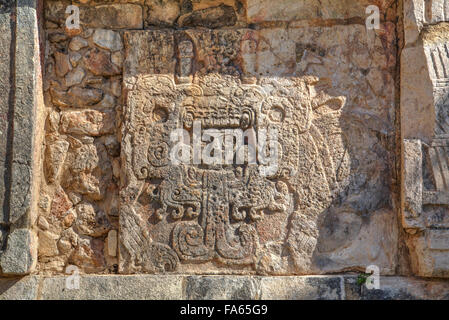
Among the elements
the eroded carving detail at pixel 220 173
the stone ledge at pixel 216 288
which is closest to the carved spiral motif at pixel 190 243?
the eroded carving detail at pixel 220 173

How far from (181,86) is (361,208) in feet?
5.02

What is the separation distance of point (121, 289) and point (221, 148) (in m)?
1.18

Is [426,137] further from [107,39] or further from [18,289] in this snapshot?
[18,289]

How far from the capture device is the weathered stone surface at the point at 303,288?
13.9 ft

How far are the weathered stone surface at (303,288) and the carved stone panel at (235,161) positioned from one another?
0.13 m

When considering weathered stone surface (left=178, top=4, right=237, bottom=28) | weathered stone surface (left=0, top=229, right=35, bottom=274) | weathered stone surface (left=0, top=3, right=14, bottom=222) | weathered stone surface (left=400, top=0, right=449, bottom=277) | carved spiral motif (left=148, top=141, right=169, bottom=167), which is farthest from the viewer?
weathered stone surface (left=178, top=4, right=237, bottom=28)

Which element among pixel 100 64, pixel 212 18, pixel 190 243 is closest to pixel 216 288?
pixel 190 243

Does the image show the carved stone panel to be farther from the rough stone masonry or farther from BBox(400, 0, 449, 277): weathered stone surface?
BBox(400, 0, 449, 277): weathered stone surface

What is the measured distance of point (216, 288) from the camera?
170 inches

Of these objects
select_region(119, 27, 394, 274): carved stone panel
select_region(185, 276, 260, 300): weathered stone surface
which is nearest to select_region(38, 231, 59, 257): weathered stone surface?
select_region(119, 27, 394, 274): carved stone panel

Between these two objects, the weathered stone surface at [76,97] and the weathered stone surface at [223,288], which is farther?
the weathered stone surface at [76,97]

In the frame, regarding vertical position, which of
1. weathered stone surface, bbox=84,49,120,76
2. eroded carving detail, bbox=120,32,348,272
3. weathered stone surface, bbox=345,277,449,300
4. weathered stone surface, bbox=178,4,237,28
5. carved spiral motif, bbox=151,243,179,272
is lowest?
weathered stone surface, bbox=345,277,449,300

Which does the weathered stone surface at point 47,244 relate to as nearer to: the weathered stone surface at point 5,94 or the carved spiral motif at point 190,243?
the weathered stone surface at point 5,94

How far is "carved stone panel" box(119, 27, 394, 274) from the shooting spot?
14.6 ft
